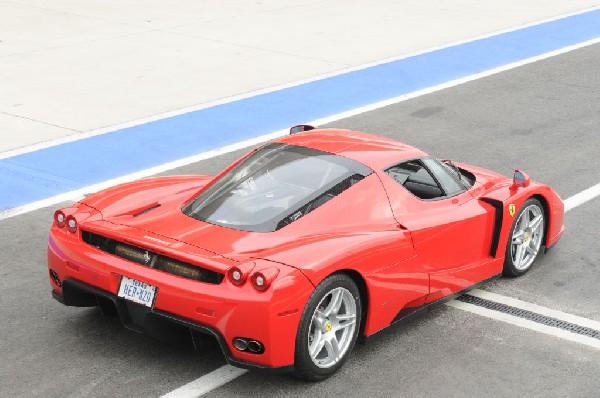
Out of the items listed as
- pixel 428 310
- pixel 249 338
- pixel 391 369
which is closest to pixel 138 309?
pixel 249 338

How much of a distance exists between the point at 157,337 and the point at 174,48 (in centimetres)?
1127

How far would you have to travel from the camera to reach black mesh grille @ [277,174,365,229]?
22.4 ft

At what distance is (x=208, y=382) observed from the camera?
6.62 metres

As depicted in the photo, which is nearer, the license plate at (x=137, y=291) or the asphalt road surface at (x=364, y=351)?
the license plate at (x=137, y=291)

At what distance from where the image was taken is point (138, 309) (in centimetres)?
647

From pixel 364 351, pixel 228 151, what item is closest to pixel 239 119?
pixel 228 151

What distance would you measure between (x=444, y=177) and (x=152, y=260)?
2524mm

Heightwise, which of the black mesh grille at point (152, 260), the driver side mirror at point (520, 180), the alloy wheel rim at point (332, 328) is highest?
the driver side mirror at point (520, 180)

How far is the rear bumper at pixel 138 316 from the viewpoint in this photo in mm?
6277

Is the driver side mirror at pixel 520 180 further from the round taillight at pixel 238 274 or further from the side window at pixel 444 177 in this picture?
the round taillight at pixel 238 274

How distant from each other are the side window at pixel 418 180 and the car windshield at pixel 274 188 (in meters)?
0.43

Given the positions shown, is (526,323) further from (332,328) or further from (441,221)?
(332,328)

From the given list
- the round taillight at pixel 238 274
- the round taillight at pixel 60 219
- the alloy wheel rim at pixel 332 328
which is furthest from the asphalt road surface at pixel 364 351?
the round taillight at pixel 60 219

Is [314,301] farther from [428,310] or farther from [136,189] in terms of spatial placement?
[136,189]
